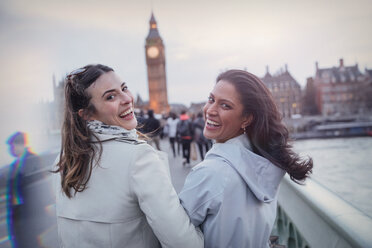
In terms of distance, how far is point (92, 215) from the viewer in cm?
114

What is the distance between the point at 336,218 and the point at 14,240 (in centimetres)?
298

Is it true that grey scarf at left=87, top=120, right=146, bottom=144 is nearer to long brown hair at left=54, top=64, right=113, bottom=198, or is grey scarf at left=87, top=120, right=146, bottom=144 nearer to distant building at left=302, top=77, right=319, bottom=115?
long brown hair at left=54, top=64, right=113, bottom=198

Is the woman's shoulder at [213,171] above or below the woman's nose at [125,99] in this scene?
below

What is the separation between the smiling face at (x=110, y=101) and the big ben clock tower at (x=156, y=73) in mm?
65394

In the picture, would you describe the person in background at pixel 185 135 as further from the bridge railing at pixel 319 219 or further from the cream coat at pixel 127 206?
the cream coat at pixel 127 206

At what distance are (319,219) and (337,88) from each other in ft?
189

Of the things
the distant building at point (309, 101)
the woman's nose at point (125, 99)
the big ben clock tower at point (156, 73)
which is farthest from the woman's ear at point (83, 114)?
the big ben clock tower at point (156, 73)

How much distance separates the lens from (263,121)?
141 centimetres

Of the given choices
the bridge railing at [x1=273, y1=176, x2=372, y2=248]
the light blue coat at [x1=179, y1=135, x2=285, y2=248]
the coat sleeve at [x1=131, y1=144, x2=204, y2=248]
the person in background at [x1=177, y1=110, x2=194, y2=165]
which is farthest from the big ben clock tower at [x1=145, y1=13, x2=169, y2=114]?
the coat sleeve at [x1=131, y1=144, x2=204, y2=248]

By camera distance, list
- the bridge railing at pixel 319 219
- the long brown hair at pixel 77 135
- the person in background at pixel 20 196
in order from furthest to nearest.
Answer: the person in background at pixel 20 196 → the bridge railing at pixel 319 219 → the long brown hair at pixel 77 135

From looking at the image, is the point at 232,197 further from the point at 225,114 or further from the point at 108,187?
the point at 108,187

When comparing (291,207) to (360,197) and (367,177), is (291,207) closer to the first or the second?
(360,197)

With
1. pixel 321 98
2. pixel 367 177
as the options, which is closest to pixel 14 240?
pixel 367 177

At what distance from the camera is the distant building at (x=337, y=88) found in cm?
4800
